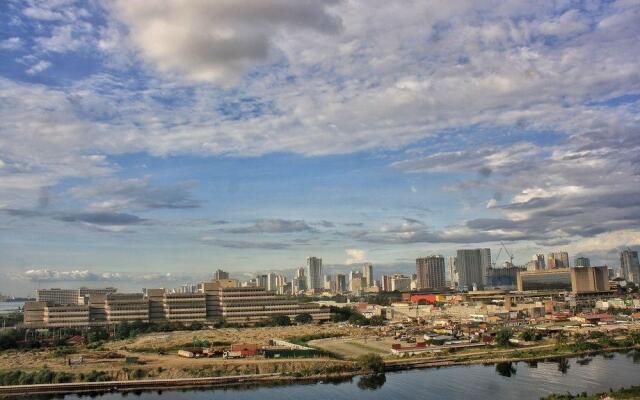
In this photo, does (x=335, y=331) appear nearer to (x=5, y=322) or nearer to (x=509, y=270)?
(x=5, y=322)

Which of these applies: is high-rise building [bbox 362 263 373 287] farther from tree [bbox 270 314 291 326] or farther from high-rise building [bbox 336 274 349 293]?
tree [bbox 270 314 291 326]

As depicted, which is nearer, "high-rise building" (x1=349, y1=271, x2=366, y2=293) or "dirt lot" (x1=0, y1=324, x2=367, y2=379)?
"dirt lot" (x1=0, y1=324, x2=367, y2=379)

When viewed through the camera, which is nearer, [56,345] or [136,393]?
[136,393]

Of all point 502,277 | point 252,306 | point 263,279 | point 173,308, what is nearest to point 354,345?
point 252,306

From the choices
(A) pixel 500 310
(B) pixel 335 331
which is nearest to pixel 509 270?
(A) pixel 500 310

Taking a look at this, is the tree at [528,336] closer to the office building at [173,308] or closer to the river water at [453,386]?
the river water at [453,386]

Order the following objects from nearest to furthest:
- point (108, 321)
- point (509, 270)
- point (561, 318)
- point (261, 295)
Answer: point (561, 318) < point (108, 321) < point (261, 295) < point (509, 270)

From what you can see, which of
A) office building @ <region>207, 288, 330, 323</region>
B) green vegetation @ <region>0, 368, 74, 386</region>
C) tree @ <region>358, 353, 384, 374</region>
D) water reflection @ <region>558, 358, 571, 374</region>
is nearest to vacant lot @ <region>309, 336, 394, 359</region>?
tree @ <region>358, 353, 384, 374</region>
